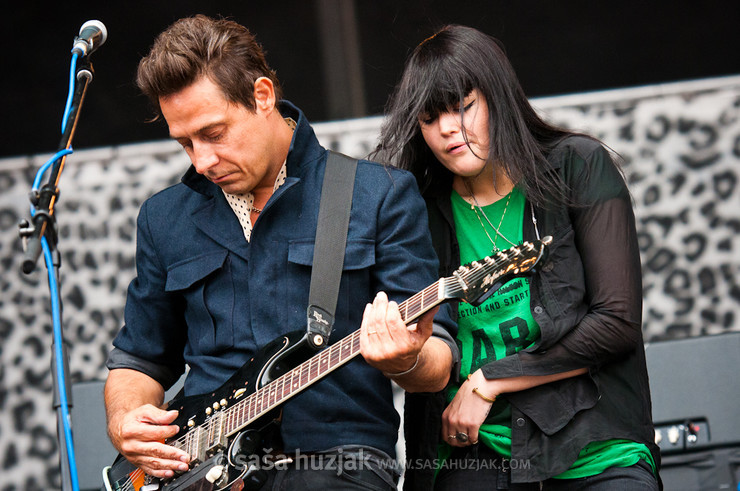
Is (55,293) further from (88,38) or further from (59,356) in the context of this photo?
(88,38)

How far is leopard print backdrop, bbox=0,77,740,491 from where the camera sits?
443 centimetres

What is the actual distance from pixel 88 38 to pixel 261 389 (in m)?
1.06

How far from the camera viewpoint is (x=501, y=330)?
97.7 inches

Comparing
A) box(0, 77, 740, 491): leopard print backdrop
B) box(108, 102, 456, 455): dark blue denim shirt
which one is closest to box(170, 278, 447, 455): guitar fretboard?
box(108, 102, 456, 455): dark blue denim shirt

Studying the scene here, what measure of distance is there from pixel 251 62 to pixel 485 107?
73 centimetres

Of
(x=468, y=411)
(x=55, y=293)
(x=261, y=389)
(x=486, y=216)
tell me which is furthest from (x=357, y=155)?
(x=55, y=293)

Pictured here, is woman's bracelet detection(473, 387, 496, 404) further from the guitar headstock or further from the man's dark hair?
the man's dark hair

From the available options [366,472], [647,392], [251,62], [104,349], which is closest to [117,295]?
[104,349]

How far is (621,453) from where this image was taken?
2.33 m

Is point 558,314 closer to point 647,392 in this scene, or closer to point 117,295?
point 647,392

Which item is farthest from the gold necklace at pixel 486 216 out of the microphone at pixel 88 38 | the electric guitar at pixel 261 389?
the microphone at pixel 88 38

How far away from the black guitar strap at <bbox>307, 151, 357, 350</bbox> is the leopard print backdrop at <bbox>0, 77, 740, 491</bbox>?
78.7 inches

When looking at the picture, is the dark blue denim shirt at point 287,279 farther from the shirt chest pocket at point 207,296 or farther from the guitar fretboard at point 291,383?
the guitar fretboard at point 291,383

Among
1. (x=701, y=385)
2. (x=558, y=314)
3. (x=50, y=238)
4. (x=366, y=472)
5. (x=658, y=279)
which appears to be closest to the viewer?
(x=50, y=238)
